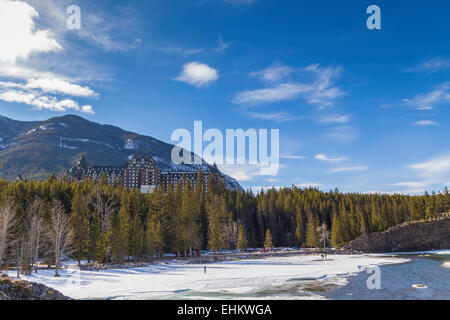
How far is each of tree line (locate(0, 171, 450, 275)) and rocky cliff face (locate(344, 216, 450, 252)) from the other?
6.24 m

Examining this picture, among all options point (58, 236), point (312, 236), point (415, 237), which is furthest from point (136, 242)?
point (415, 237)

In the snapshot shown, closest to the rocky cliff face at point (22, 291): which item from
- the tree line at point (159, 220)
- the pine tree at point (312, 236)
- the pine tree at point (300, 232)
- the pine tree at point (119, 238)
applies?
the tree line at point (159, 220)

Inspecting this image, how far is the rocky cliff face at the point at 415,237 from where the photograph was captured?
4195 inches

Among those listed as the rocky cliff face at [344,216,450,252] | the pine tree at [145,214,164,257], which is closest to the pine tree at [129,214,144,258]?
the pine tree at [145,214,164,257]

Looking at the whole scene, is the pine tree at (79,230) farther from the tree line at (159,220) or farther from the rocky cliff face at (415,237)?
the rocky cliff face at (415,237)

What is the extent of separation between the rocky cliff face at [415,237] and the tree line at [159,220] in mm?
6237

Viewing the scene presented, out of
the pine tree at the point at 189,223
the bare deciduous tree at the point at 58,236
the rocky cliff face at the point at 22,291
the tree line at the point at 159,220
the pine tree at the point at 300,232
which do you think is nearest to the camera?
the rocky cliff face at the point at 22,291

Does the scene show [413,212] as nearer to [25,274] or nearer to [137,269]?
[137,269]

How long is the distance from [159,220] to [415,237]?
287 feet

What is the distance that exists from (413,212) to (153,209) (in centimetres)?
9925

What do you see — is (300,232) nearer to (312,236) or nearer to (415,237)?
(312,236)

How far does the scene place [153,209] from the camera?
80.2 m
